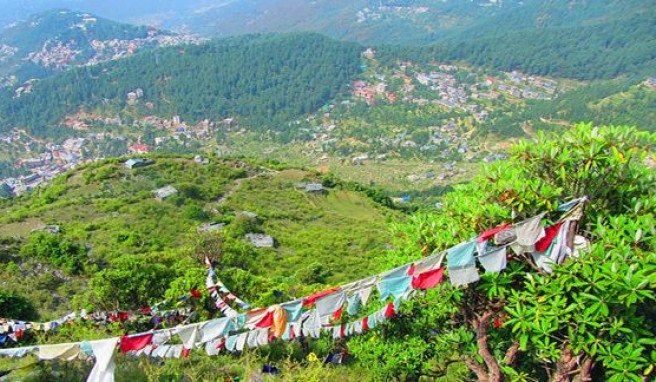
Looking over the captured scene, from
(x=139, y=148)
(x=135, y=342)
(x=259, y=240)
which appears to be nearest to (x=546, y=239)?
(x=135, y=342)

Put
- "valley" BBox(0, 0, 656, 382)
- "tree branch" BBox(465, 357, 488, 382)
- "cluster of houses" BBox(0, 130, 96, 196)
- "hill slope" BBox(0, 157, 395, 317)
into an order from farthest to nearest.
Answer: "cluster of houses" BBox(0, 130, 96, 196)
"hill slope" BBox(0, 157, 395, 317)
"tree branch" BBox(465, 357, 488, 382)
"valley" BBox(0, 0, 656, 382)

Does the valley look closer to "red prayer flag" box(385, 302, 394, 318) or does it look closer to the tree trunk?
the tree trunk

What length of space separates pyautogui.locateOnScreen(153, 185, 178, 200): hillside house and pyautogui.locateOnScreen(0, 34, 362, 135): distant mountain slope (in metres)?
87.9

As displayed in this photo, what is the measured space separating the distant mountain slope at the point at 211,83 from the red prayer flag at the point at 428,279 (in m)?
125

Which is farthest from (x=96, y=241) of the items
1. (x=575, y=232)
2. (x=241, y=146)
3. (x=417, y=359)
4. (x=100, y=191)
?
(x=241, y=146)

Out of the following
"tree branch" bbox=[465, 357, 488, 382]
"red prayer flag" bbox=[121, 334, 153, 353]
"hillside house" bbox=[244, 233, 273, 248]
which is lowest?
"hillside house" bbox=[244, 233, 273, 248]

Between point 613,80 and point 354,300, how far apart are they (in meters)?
141

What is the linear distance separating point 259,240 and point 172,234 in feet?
18.8

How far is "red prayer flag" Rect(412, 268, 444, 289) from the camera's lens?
649cm

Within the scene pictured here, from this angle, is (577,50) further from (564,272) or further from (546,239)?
(564,272)

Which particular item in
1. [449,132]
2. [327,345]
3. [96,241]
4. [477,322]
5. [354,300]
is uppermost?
[354,300]

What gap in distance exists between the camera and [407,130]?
114 m

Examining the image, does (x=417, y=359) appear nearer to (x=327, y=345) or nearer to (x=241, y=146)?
(x=327, y=345)

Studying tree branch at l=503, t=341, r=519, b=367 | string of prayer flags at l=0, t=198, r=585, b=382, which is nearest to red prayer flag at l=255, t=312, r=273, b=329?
string of prayer flags at l=0, t=198, r=585, b=382
